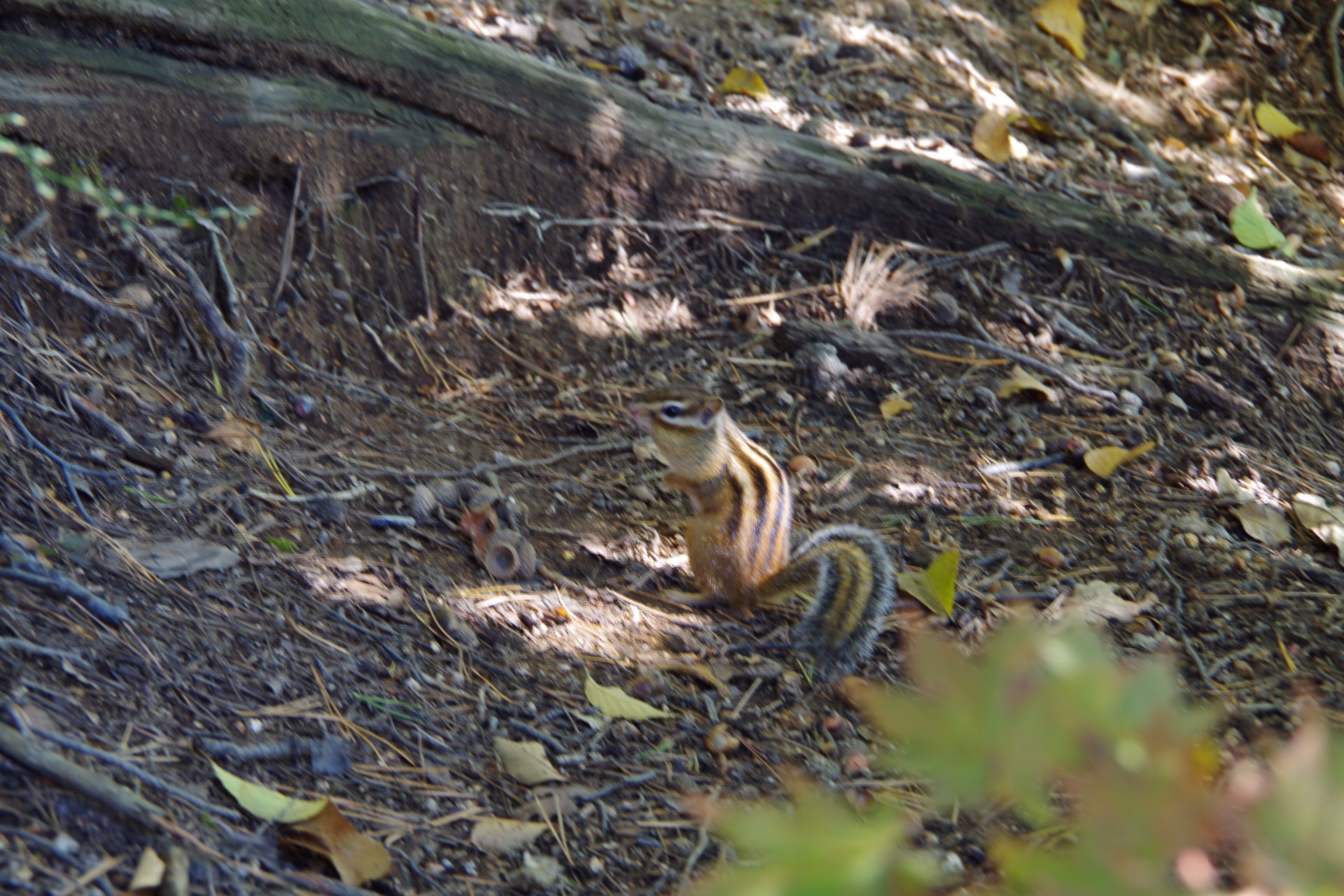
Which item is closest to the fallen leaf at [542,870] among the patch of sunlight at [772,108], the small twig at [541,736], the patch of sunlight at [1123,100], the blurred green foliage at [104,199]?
the small twig at [541,736]

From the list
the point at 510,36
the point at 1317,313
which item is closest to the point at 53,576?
the point at 510,36

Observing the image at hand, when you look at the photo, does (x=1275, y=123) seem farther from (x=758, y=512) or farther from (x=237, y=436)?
(x=237, y=436)

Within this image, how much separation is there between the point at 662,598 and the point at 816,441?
0.82 m

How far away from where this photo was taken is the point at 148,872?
1.61 meters

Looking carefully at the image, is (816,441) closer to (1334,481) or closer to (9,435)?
(1334,481)

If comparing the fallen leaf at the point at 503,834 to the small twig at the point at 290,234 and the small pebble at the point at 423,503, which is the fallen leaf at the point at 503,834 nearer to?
the small pebble at the point at 423,503

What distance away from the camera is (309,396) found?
3133 millimetres

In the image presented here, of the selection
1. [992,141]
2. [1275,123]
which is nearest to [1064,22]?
[1275,123]

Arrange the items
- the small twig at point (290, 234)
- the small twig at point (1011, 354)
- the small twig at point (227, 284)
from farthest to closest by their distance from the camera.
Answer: the small twig at point (1011, 354) < the small twig at point (290, 234) < the small twig at point (227, 284)

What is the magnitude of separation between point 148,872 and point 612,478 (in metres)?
1.92

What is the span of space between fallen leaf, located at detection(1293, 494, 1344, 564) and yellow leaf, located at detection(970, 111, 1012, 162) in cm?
180

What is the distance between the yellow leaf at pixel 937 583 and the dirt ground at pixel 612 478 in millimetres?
63

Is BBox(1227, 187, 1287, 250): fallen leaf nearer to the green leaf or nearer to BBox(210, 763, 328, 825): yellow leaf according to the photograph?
BBox(210, 763, 328, 825): yellow leaf

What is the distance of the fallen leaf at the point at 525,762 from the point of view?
2.17 m
